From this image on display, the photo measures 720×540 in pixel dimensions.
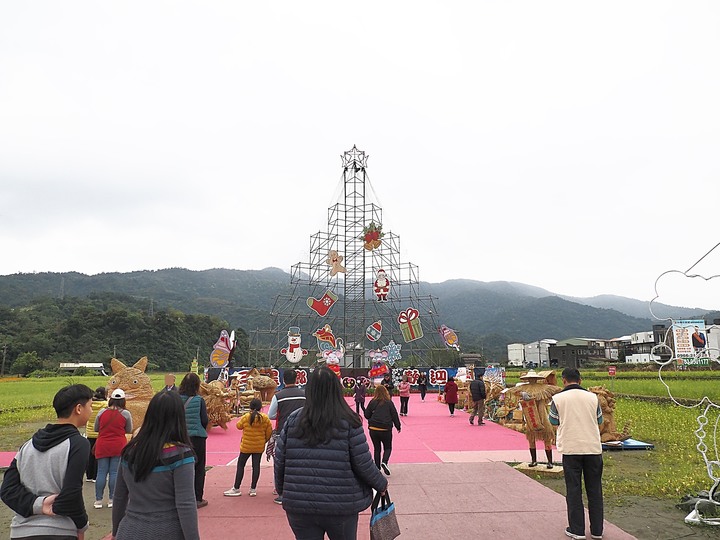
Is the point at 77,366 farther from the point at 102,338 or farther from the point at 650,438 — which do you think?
the point at 650,438

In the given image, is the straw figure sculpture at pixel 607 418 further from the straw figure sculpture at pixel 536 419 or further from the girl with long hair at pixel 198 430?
the girl with long hair at pixel 198 430

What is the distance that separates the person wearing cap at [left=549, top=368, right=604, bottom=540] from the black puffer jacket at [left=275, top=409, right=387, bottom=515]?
8.94ft

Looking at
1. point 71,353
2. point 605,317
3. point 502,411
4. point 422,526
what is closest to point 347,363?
point 502,411

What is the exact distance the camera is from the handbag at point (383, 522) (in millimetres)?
3221

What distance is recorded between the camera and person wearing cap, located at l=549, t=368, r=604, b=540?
4859 mm

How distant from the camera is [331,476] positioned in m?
3.00

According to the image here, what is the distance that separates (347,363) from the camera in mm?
35156

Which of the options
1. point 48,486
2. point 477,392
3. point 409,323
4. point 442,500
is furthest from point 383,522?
point 409,323

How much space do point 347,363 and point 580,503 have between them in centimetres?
3074

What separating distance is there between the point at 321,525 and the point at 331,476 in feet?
1.02

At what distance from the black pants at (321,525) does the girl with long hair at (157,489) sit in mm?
593

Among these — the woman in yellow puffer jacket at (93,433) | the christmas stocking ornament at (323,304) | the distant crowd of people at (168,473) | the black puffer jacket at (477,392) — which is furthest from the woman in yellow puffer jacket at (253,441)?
the christmas stocking ornament at (323,304)

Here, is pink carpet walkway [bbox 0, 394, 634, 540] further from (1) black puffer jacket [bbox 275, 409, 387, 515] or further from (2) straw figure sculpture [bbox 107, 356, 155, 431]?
(1) black puffer jacket [bbox 275, 409, 387, 515]

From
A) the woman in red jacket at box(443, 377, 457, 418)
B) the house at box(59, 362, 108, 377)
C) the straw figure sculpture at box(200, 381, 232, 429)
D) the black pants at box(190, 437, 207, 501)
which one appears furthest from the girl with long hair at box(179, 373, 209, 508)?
the house at box(59, 362, 108, 377)
